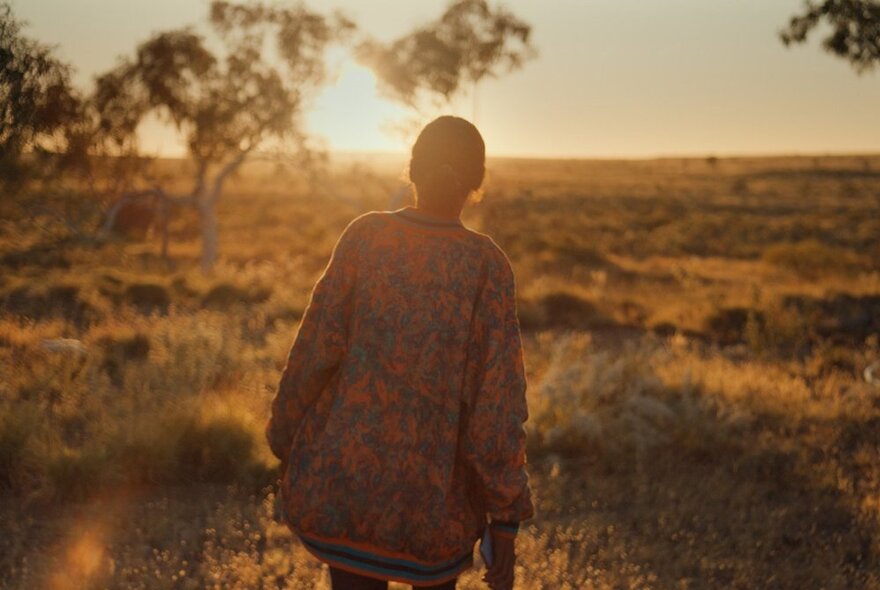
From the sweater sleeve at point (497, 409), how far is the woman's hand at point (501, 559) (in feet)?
0.08

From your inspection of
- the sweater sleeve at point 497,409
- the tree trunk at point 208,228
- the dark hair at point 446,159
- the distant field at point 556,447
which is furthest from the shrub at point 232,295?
the sweater sleeve at point 497,409

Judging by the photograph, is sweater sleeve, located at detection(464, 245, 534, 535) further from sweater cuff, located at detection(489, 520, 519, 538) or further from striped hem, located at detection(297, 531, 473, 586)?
striped hem, located at detection(297, 531, 473, 586)

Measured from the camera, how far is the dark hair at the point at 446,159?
2.33 m

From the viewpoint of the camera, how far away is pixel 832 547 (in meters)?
4.95

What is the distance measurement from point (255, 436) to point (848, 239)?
95.9 ft

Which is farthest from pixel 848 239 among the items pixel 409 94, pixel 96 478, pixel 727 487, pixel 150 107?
pixel 96 478

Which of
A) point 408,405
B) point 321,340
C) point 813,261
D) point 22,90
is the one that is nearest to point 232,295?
point 22,90

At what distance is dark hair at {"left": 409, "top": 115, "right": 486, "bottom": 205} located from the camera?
233 cm

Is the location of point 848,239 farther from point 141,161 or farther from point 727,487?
point 727,487

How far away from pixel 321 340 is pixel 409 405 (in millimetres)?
275

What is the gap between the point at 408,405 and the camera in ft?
7.30

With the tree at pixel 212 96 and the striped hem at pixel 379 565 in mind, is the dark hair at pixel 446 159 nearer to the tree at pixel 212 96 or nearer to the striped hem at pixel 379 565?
the striped hem at pixel 379 565

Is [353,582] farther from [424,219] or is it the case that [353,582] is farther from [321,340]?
[424,219]

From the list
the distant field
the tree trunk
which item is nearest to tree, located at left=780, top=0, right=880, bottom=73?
the distant field
